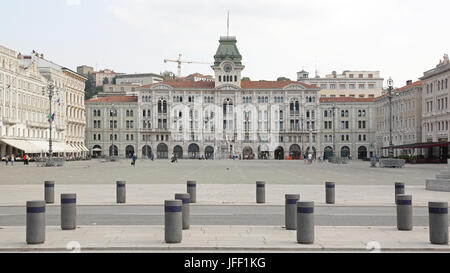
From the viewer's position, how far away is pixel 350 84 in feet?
519

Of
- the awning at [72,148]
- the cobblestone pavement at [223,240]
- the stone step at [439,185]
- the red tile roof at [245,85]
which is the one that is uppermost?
the red tile roof at [245,85]

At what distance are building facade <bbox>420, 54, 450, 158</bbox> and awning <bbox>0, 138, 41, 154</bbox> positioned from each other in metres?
59.6

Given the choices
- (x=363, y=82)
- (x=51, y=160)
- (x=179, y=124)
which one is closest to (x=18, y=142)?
(x=51, y=160)

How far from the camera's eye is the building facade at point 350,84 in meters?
155

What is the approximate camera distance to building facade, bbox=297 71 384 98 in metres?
155

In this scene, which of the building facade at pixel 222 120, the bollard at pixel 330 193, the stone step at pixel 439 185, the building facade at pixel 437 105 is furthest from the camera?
the building facade at pixel 222 120

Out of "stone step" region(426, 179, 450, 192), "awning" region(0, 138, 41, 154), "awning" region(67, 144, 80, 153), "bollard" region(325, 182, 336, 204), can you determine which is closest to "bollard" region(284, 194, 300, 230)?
"bollard" region(325, 182, 336, 204)

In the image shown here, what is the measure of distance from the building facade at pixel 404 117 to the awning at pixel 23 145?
5619 cm

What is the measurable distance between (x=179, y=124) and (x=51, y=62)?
1361 inches

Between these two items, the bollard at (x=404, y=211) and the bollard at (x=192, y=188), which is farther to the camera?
the bollard at (x=192, y=188)

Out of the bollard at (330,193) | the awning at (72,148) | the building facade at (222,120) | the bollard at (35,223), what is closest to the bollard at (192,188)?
the bollard at (330,193)

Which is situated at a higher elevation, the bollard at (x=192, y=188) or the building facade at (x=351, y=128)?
the building facade at (x=351, y=128)

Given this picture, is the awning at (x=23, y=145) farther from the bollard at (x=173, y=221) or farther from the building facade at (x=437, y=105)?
the bollard at (x=173, y=221)

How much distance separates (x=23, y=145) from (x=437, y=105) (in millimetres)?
62144
